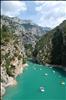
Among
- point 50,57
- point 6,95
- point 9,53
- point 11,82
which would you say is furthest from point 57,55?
point 6,95

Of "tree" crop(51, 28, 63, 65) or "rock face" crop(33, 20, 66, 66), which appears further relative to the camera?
"tree" crop(51, 28, 63, 65)

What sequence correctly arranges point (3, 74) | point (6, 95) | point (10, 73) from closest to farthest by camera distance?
point (6, 95)
point (3, 74)
point (10, 73)

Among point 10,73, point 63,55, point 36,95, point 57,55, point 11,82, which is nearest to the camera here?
point 36,95

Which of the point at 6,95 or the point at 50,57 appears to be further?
the point at 50,57

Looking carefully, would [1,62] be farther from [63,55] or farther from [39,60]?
[39,60]

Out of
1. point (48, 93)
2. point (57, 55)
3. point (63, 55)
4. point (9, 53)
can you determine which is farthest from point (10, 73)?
point (57, 55)

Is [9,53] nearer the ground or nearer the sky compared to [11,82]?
nearer the sky

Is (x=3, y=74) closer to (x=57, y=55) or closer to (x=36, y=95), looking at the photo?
(x=36, y=95)

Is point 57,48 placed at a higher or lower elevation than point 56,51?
higher

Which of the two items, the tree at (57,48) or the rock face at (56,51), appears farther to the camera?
the tree at (57,48)
